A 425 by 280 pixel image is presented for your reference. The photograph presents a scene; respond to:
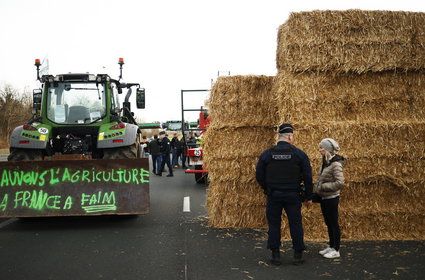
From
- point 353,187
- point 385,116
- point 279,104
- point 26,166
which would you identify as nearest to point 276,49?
point 279,104

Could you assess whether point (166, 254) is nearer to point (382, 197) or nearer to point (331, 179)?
point (331, 179)

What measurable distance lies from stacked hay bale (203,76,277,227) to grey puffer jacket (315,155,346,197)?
2.01 meters

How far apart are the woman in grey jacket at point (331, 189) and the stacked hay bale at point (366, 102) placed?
1035mm

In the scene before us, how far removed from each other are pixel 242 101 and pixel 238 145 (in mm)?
773

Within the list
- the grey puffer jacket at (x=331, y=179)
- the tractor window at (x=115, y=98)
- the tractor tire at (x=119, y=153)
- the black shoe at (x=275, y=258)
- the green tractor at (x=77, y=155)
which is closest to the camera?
the black shoe at (x=275, y=258)

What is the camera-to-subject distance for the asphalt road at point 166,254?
17.5 ft

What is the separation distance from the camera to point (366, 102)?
7.32 meters

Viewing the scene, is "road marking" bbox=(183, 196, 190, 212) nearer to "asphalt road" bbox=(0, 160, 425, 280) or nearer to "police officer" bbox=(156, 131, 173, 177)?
"asphalt road" bbox=(0, 160, 425, 280)

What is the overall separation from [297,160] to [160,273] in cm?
215

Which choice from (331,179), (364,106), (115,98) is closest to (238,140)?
(364,106)

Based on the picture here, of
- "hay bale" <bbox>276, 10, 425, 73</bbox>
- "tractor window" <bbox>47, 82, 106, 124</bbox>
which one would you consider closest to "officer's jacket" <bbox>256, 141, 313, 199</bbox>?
"hay bale" <bbox>276, 10, 425, 73</bbox>

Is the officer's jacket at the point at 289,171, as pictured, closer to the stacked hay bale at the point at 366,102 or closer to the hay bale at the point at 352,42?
the stacked hay bale at the point at 366,102

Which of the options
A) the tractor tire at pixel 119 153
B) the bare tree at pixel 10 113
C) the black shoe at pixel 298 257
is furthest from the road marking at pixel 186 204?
the bare tree at pixel 10 113

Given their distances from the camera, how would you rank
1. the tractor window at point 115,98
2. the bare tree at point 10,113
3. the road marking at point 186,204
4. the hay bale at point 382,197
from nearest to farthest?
the hay bale at point 382,197, the road marking at point 186,204, the tractor window at point 115,98, the bare tree at point 10,113
